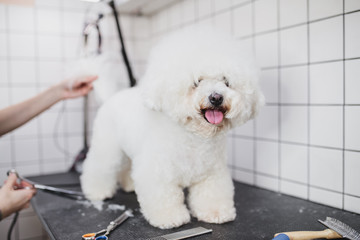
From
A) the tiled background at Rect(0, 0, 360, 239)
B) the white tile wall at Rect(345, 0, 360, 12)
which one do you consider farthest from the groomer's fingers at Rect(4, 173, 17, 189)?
the white tile wall at Rect(345, 0, 360, 12)

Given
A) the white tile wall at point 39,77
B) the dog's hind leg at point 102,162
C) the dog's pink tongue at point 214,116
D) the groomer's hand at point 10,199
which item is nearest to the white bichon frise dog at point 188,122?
the dog's pink tongue at point 214,116

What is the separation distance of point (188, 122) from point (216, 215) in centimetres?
34

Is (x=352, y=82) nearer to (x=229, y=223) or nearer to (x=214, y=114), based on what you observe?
(x=214, y=114)

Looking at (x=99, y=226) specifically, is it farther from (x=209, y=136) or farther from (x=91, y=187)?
(x=209, y=136)

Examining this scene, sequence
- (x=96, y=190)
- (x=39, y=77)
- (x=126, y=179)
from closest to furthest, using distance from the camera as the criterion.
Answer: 1. (x=96, y=190)
2. (x=126, y=179)
3. (x=39, y=77)

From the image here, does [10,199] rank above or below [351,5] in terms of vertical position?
below

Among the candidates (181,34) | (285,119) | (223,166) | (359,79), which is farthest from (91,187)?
(359,79)

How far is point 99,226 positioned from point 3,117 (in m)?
0.56

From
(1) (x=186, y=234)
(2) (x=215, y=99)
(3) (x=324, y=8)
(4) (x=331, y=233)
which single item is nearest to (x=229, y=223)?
(1) (x=186, y=234)

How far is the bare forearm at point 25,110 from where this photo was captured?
1151mm

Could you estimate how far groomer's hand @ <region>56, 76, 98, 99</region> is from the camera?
134 centimetres

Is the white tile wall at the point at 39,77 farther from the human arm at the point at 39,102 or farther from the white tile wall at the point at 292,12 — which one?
the white tile wall at the point at 292,12

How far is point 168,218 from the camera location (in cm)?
98

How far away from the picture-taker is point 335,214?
3.44ft
